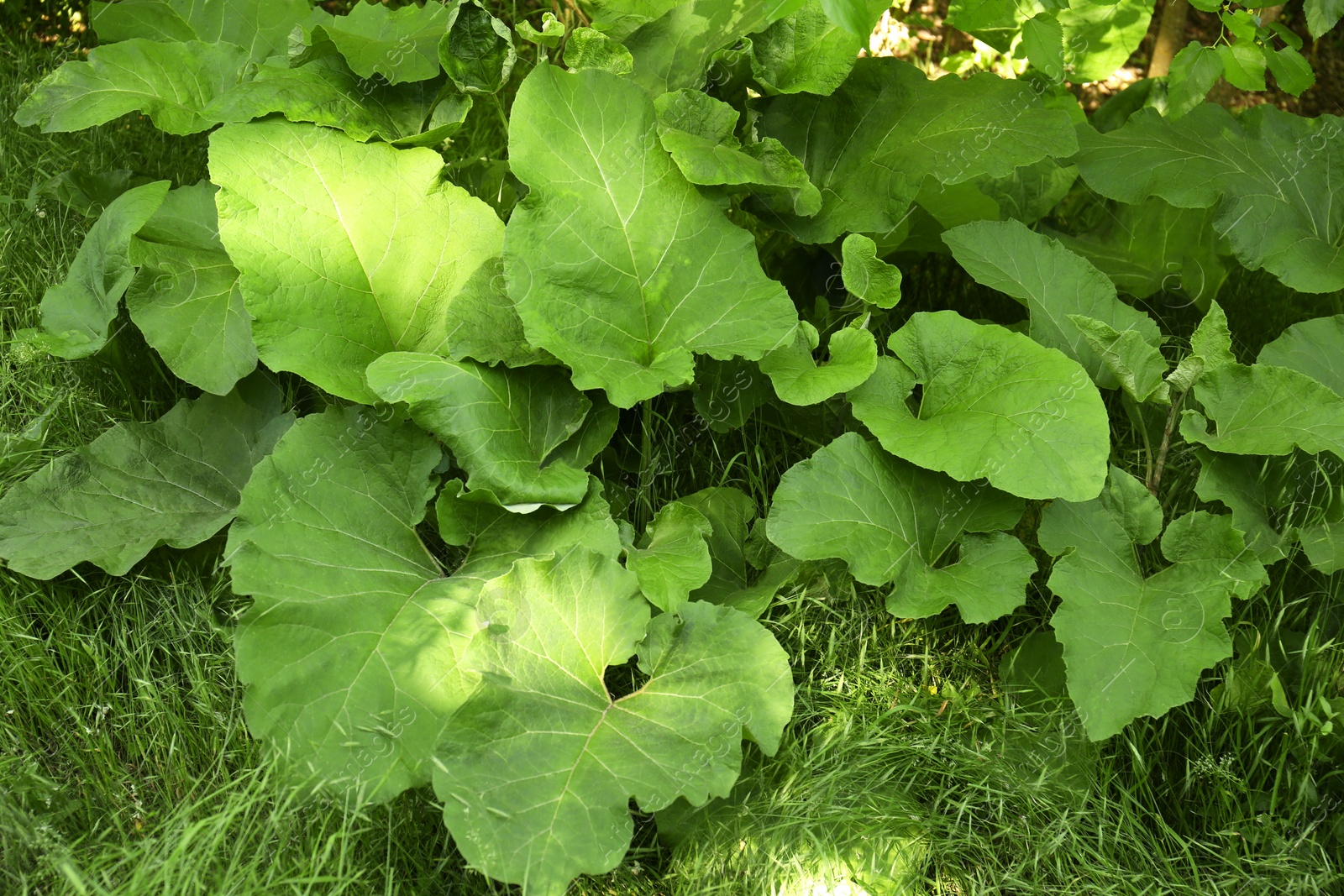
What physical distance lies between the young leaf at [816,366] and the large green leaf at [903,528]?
0.11 metres

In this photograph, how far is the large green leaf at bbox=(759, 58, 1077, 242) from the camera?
2.34 m

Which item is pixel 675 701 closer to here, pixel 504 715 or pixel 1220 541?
pixel 504 715

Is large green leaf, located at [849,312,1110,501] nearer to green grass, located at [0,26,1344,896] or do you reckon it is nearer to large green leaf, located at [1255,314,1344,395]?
green grass, located at [0,26,1344,896]

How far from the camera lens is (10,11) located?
11.4 ft

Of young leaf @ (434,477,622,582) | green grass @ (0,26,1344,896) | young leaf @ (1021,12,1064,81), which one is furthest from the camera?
young leaf @ (1021,12,1064,81)

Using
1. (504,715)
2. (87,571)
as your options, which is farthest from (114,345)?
(504,715)

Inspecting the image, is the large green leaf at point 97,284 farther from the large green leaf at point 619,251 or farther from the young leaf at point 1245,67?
the young leaf at point 1245,67

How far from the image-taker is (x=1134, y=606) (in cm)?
198

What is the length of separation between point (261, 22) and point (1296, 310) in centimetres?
291

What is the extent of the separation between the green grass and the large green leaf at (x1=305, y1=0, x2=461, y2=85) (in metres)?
0.96

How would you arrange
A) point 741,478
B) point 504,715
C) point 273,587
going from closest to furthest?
point 504,715, point 273,587, point 741,478

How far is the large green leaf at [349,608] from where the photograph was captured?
71.1 inches

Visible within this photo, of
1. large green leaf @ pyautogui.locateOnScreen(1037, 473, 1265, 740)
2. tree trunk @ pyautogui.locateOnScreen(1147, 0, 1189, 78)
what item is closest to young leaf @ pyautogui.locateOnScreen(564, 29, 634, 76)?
large green leaf @ pyautogui.locateOnScreen(1037, 473, 1265, 740)

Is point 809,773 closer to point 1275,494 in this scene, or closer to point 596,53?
point 1275,494
